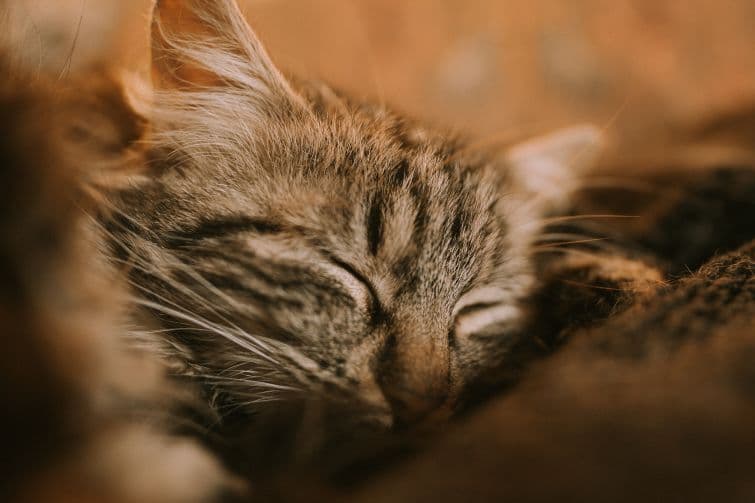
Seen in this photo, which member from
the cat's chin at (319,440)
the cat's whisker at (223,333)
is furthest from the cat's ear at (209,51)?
the cat's chin at (319,440)

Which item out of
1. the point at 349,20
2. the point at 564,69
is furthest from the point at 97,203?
the point at 564,69

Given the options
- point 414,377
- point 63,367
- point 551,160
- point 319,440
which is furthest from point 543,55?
point 63,367

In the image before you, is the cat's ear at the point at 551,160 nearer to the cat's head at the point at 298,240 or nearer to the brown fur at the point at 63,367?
the cat's head at the point at 298,240

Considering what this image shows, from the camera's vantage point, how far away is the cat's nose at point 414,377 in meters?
0.62

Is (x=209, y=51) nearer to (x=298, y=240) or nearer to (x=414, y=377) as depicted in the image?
(x=298, y=240)

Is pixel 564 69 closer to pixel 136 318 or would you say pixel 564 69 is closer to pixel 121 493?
pixel 136 318

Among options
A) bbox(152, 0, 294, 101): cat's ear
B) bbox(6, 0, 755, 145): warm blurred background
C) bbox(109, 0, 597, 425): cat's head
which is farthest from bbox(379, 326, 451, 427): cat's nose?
bbox(6, 0, 755, 145): warm blurred background

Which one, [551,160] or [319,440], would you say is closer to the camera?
[319,440]

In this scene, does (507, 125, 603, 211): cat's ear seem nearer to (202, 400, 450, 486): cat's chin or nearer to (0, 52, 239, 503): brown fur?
(202, 400, 450, 486): cat's chin

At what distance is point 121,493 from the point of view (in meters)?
0.37

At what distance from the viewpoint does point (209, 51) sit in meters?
0.78

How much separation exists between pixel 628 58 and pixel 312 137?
49.4 inches

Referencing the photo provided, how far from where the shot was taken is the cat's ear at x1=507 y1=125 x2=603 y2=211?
3.46 ft

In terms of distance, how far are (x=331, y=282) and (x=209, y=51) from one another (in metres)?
0.38
